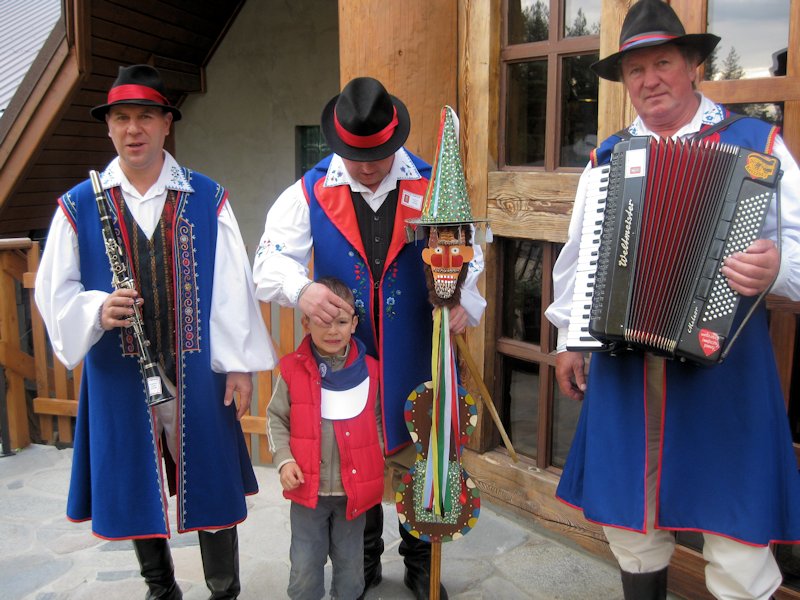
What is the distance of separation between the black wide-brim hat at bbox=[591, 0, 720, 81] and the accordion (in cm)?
29

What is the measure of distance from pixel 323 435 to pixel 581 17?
2007 mm

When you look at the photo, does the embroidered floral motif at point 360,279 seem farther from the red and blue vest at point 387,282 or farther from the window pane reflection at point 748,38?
the window pane reflection at point 748,38

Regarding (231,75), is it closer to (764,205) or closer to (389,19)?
(389,19)

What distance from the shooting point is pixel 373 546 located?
299 centimetres

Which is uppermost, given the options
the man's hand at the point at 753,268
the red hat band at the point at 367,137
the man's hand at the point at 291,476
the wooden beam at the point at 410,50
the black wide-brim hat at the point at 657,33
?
the wooden beam at the point at 410,50

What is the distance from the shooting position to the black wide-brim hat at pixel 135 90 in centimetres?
252

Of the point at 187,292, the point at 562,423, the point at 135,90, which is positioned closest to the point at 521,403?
the point at 562,423

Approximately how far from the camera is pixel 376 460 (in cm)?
252

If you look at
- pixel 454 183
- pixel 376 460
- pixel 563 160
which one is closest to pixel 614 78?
pixel 454 183

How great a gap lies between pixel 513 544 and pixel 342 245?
1643 millimetres

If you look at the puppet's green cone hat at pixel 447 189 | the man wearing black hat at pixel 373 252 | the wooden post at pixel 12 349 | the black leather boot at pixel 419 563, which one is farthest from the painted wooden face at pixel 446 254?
the wooden post at pixel 12 349

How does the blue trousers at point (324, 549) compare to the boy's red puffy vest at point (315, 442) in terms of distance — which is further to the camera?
the blue trousers at point (324, 549)

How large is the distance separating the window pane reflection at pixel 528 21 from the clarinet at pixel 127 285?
1.94m

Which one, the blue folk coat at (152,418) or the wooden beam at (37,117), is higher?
the wooden beam at (37,117)
